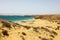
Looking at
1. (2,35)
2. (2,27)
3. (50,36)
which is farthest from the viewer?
(50,36)

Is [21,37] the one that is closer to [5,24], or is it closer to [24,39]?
[24,39]

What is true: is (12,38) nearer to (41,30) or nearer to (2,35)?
(2,35)

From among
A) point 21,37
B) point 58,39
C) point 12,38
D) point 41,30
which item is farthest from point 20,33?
point 58,39

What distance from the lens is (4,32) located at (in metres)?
8.64

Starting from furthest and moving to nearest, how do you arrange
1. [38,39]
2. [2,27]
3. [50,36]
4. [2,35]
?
1. [50,36]
2. [38,39]
3. [2,27]
4. [2,35]

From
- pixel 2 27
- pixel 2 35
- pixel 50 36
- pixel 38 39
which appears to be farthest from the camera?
pixel 50 36

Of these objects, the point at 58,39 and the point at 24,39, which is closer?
the point at 24,39

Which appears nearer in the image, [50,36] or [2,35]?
[2,35]

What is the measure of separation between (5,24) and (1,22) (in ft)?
1.14

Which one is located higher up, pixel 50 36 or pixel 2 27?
pixel 2 27

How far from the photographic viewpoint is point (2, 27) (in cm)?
920

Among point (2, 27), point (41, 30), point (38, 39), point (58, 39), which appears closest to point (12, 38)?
point (2, 27)

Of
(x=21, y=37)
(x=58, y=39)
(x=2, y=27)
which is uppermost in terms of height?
(x=2, y=27)

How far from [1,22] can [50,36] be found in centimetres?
377
